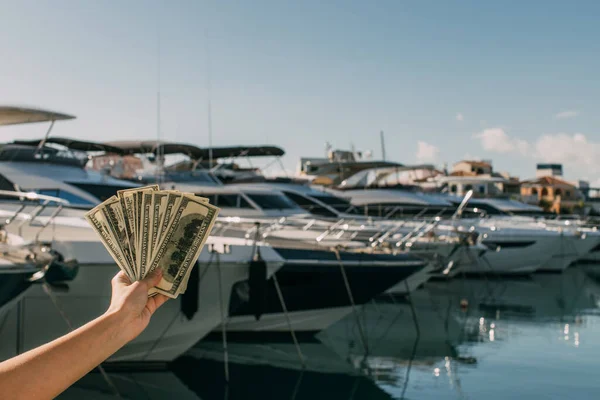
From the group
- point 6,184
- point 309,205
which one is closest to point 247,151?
point 309,205

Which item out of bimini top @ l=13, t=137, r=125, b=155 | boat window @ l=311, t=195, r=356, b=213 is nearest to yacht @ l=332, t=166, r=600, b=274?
boat window @ l=311, t=195, r=356, b=213

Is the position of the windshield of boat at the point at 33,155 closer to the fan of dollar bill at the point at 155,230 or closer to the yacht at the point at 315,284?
the yacht at the point at 315,284

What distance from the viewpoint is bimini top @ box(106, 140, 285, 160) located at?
3114 cm

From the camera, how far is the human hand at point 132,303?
2.07 metres

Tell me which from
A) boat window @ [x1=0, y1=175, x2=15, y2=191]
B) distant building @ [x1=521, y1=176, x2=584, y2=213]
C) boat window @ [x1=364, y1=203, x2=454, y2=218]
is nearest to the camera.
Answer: boat window @ [x1=0, y1=175, x2=15, y2=191]

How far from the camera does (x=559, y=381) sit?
1199 centimetres

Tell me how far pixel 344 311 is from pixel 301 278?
165cm

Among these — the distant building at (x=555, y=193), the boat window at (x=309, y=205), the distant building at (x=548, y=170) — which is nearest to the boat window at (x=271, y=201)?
the boat window at (x=309, y=205)

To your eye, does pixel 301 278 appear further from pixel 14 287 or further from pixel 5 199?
pixel 5 199

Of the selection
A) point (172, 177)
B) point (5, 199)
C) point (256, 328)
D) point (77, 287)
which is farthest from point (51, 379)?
point (172, 177)

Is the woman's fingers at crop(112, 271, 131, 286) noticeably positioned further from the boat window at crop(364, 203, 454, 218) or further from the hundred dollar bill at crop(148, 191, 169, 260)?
the boat window at crop(364, 203, 454, 218)

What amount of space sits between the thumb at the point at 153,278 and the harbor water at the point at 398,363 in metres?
9.29

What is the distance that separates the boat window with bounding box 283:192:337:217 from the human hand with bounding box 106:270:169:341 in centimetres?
2485

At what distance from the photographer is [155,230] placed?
85.7 inches
